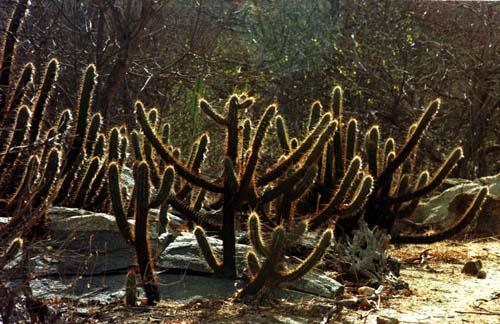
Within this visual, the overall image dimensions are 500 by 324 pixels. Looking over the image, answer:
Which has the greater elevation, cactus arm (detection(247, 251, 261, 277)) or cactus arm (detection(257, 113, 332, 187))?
cactus arm (detection(257, 113, 332, 187))

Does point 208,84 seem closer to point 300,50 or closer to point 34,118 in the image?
point 300,50

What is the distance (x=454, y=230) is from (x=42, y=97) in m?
2.95

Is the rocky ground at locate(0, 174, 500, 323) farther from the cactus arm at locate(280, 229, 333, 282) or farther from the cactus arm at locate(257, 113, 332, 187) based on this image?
the cactus arm at locate(257, 113, 332, 187)

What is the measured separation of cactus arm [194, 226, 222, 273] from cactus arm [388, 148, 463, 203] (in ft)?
6.24

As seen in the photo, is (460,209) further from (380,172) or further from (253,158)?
(253,158)

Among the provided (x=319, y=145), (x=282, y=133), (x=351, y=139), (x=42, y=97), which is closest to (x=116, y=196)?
(x=319, y=145)

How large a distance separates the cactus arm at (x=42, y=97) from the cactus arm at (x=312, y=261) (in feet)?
6.29

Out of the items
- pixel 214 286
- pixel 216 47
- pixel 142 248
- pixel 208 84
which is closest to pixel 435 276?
pixel 214 286

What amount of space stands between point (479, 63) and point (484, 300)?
222 inches

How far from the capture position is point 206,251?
4227 mm

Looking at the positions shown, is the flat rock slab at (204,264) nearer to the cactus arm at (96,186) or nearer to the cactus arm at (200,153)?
the cactus arm at (200,153)

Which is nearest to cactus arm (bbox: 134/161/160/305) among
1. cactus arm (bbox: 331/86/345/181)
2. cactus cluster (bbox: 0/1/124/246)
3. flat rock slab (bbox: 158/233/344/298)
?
flat rock slab (bbox: 158/233/344/298)

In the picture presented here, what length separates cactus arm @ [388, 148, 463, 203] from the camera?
575 cm

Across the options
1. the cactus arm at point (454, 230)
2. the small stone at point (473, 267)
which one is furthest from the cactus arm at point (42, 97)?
the small stone at point (473, 267)
